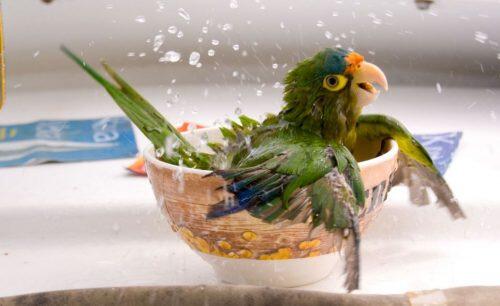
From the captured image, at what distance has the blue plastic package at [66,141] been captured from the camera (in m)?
1.01

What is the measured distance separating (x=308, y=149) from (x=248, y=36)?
83 cm

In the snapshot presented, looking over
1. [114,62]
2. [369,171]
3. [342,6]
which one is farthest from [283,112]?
[114,62]

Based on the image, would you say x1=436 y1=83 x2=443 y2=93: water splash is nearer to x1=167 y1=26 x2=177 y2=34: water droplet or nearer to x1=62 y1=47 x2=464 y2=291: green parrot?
x1=167 y1=26 x2=177 y2=34: water droplet

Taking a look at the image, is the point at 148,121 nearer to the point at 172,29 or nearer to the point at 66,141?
the point at 66,141

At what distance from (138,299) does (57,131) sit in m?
0.62

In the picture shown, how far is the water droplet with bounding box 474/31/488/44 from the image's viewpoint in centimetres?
134

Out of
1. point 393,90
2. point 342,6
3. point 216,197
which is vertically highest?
point 216,197

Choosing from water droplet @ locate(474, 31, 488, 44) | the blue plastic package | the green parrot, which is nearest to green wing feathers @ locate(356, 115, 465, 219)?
the green parrot

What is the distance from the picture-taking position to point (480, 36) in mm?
1341

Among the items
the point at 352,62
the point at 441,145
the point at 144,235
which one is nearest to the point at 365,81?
the point at 352,62

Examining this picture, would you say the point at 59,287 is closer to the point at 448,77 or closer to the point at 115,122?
the point at 115,122

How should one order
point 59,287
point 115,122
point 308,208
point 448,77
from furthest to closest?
point 448,77, point 115,122, point 59,287, point 308,208

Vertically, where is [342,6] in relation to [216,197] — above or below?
below

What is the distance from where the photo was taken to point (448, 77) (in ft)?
4.54
